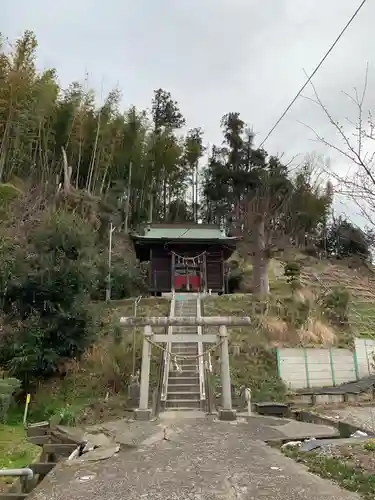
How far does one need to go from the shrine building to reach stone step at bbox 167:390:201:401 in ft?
34.0

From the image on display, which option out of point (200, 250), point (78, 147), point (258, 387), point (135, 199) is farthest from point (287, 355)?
point (135, 199)

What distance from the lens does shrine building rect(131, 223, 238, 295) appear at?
21.8 meters

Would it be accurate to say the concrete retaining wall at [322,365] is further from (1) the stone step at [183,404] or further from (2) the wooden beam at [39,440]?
(2) the wooden beam at [39,440]

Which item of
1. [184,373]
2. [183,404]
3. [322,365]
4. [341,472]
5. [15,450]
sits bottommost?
[15,450]

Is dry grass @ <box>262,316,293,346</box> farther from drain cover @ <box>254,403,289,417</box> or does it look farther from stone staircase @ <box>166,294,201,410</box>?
A: drain cover @ <box>254,403,289,417</box>

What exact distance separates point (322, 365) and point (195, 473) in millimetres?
9992

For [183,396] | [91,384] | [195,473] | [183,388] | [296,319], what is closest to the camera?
[195,473]

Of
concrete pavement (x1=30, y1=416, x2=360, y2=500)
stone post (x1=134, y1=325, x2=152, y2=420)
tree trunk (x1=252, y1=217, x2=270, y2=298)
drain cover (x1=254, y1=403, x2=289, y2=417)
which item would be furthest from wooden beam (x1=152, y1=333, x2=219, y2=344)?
tree trunk (x1=252, y1=217, x2=270, y2=298)

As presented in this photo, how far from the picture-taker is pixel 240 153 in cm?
3619

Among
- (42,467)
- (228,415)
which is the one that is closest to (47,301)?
(228,415)

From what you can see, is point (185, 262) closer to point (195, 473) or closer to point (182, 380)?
point (182, 380)

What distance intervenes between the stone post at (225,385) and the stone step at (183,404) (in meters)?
0.98

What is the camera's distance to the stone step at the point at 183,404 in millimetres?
10695

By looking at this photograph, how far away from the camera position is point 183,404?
10.7 meters
